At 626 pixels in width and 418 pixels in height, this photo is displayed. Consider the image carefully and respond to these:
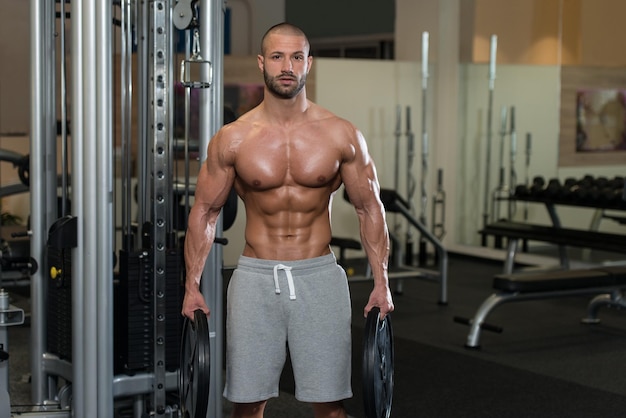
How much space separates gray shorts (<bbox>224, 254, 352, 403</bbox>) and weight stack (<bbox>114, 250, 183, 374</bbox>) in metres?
0.60

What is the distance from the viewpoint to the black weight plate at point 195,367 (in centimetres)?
239

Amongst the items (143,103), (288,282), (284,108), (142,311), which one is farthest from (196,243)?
(143,103)

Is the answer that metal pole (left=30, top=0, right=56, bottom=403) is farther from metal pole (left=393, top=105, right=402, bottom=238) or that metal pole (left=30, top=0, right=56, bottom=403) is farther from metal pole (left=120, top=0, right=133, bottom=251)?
metal pole (left=393, top=105, right=402, bottom=238)

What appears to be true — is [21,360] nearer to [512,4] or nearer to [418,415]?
[418,415]

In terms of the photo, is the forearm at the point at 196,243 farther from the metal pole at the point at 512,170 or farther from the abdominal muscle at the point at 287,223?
the metal pole at the point at 512,170

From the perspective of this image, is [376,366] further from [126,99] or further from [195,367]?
[126,99]

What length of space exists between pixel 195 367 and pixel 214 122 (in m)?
1.00

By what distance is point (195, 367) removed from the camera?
A: 95.3 inches

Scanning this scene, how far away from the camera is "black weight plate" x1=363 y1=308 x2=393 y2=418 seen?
7.84ft

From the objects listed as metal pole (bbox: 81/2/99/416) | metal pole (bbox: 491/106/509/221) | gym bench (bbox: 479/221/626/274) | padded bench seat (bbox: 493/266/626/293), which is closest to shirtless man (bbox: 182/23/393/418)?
metal pole (bbox: 81/2/99/416)

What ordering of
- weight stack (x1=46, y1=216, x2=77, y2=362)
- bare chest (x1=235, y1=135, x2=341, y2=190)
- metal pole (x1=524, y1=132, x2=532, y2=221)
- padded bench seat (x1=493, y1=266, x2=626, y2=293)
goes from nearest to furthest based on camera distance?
bare chest (x1=235, y1=135, x2=341, y2=190) < weight stack (x1=46, y1=216, x2=77, y2=362) < padded bench seat (x1=493, y1=266, x2=626, y2=293) < metal pole (x1=524, y1=132, x2=532, y2=221)

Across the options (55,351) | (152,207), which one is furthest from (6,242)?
(152,207)

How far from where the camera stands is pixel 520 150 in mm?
7219

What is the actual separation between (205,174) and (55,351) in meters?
1.18
